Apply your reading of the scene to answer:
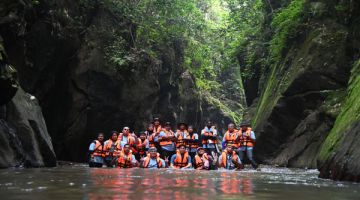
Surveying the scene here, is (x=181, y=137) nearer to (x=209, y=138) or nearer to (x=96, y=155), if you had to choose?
(x=209, y=138)

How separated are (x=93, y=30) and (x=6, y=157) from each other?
36.9 ft

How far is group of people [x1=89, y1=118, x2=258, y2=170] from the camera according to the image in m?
14.8

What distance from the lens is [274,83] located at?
20250mm

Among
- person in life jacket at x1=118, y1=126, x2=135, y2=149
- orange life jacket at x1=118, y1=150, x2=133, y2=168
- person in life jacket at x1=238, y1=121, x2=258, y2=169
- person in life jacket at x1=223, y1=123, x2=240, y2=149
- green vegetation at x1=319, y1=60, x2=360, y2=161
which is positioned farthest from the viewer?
person in life jacket at x1=118, y1=126, x2=135, y2=149

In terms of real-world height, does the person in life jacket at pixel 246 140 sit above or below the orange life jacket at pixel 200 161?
above

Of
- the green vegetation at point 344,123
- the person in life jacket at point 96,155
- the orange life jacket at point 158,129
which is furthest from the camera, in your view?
the orange life jacket at point 158,129

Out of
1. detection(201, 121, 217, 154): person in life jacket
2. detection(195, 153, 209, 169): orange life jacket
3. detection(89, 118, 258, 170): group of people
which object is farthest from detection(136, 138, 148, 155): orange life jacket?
detection(195, 153, 209, 169): orange life jacket

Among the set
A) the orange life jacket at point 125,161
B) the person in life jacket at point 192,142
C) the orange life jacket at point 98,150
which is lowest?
the orange life jacket at point 125,161

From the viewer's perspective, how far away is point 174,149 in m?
17.7

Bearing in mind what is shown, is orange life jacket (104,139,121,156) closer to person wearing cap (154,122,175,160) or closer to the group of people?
the group of people

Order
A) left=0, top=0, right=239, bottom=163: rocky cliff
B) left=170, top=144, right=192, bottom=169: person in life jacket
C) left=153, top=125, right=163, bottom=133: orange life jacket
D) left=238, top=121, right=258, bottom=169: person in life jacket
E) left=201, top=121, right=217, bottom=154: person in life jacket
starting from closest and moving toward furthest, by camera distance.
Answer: left=170, top=144, right=192, bottom=169: person in life jacket, left=238, top=121, right=258, bottom=169: person in life jacket, left=201, top=121, right=217, bottom=154: person in life jacket, left=153, top=125, right=163, bottom=133: orange life jacket, left=0, top=0, right=239, bottom=163: rocky cliff

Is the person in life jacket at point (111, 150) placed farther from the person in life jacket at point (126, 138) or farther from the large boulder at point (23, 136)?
the large boulder at point (23, 136)

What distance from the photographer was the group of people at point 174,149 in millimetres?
14750

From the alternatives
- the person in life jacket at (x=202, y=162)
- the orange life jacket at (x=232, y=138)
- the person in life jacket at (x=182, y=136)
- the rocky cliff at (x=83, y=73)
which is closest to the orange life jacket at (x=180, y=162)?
the person in life jacket at (x=202, y=162)
